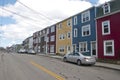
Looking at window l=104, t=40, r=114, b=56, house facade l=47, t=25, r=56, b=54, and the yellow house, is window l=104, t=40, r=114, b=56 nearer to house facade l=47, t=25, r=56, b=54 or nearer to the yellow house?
the yellow house

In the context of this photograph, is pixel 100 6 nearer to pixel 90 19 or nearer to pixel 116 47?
pixel 90 19

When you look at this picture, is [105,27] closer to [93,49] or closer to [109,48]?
[109,48]

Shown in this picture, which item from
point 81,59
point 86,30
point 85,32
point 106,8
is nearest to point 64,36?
point 85,32

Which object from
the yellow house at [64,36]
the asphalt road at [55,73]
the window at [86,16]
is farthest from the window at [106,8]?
the yellow house at [64,36]

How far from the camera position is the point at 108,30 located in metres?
26.0

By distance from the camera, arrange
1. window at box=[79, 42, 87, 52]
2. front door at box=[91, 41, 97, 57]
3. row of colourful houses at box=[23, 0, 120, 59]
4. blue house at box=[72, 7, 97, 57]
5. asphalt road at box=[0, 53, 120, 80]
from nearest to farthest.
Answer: asphalt road at box=[0, 53, 120, 80], row of colourful houses at box=[23, 0, 120, 59], front door at box=[91, 41, 97, 57], blue house at box=[72, 7, 97, 57], window at box=[79, 42, 87, 52]

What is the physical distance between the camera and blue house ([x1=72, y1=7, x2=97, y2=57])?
30469 mm

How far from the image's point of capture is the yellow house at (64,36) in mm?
40356

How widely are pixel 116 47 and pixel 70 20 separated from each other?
57.7ft

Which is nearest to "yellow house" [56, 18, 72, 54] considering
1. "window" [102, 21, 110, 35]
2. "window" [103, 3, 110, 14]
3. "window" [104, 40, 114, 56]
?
"window" [103, 3, 110, 14]

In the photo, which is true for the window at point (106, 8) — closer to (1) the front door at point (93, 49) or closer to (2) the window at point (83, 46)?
(1) the front door at point (93, 49)

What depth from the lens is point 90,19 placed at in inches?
1237

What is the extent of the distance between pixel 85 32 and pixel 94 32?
3.59 metres

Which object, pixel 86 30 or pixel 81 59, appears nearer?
pixel 81 59
